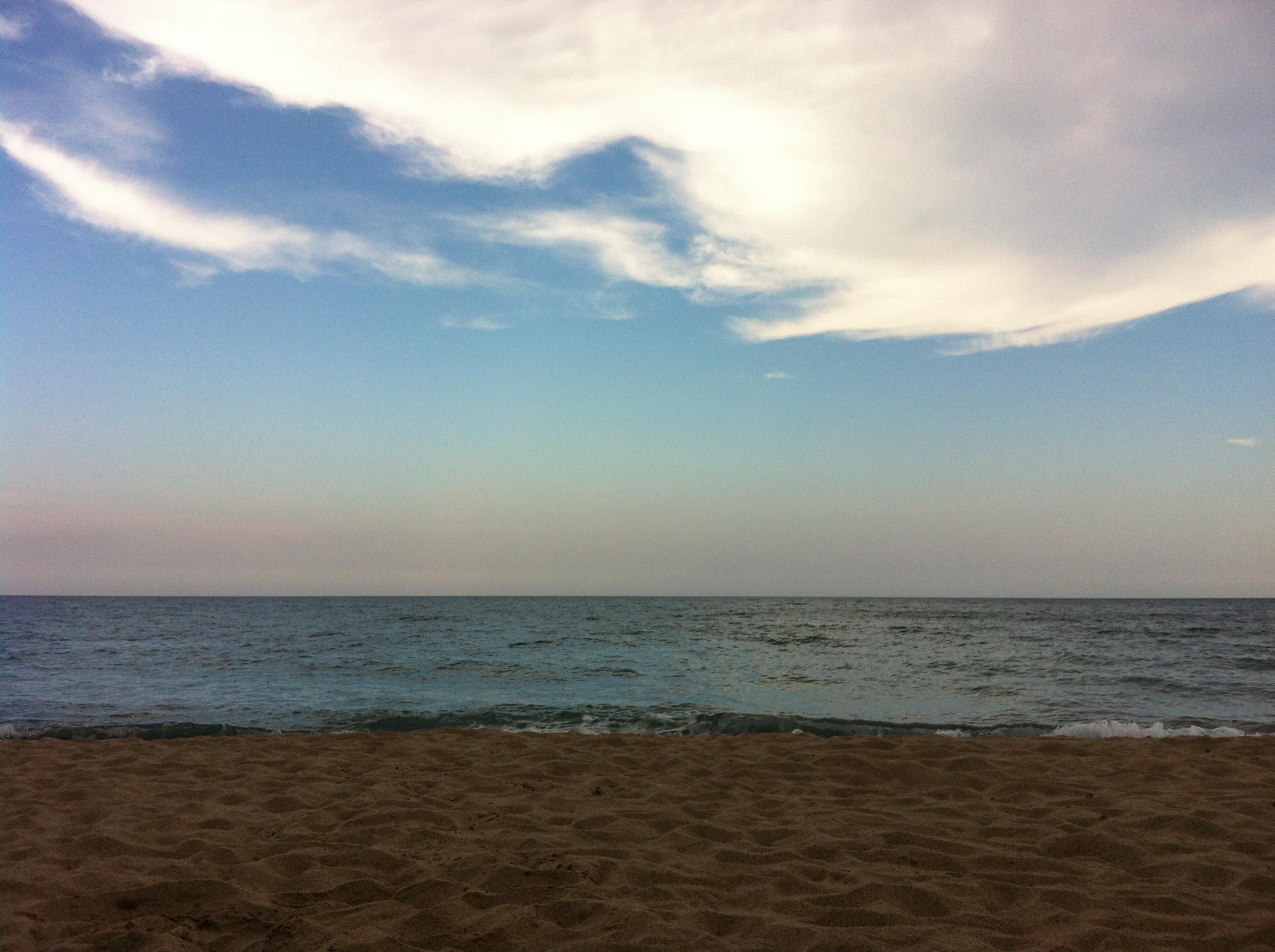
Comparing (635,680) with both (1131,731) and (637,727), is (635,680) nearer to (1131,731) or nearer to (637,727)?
(637,727)

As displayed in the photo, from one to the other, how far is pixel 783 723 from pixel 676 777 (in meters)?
3.63

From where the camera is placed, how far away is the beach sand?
133 inches

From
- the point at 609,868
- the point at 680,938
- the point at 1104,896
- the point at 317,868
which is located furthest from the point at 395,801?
the point at 1104,896

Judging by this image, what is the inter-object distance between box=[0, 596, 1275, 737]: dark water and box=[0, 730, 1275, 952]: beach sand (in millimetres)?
3214

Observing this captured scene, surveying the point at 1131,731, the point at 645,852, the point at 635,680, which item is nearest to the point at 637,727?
the point at 635,680

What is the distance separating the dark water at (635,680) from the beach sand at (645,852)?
10.5 ft

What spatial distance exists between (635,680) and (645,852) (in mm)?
11780

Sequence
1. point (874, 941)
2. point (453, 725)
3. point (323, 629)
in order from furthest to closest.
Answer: point (323, 629), point (453, 725), point (874, 941)

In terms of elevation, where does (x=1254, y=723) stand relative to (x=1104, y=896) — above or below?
below

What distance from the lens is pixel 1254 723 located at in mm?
10344

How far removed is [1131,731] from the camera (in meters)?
9.19

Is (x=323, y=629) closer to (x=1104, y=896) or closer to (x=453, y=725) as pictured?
(x=453, y=725)

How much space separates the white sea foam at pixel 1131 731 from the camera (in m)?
9.12

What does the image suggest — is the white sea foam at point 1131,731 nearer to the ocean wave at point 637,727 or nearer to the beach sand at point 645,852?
the ocean wave at point 637,727
